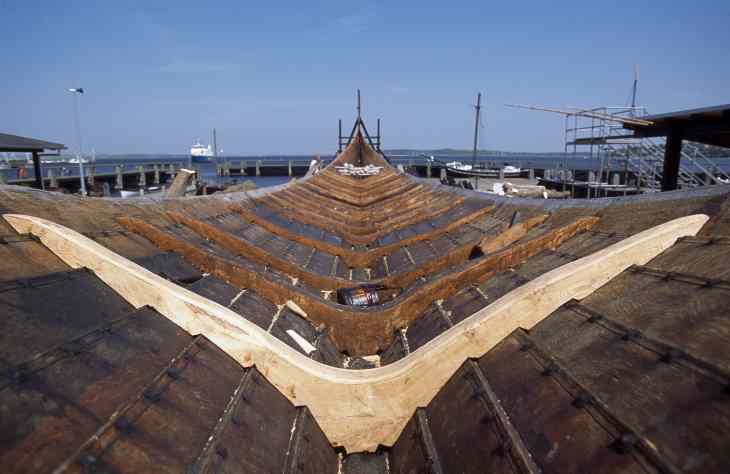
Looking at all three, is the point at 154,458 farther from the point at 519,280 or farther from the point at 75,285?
the point at 519,280

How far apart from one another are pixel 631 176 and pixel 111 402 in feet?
134

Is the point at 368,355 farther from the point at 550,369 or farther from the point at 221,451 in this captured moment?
the point at 221,451

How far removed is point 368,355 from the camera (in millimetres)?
5250

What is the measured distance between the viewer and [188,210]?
7754mm

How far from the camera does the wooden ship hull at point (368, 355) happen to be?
8.28ft

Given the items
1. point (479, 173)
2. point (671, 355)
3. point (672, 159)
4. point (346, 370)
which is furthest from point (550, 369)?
point (479, 173)

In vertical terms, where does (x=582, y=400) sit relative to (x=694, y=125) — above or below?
below

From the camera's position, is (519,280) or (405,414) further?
(519,280)

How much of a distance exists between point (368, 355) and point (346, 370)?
154 cm

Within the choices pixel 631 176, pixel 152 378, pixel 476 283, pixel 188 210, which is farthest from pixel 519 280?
pixel 631 176

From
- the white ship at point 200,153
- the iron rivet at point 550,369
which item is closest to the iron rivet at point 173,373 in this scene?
the iron rivet at point 550,369

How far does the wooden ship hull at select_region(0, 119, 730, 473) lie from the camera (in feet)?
8.28

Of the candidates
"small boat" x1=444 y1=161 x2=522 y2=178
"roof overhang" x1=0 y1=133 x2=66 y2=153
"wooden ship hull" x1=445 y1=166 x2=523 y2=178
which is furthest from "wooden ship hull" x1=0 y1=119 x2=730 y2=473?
"wooden ship hull" x1=445 y1=166 x2=523 y2=178

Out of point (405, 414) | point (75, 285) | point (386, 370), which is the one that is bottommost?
point (405, 414)
